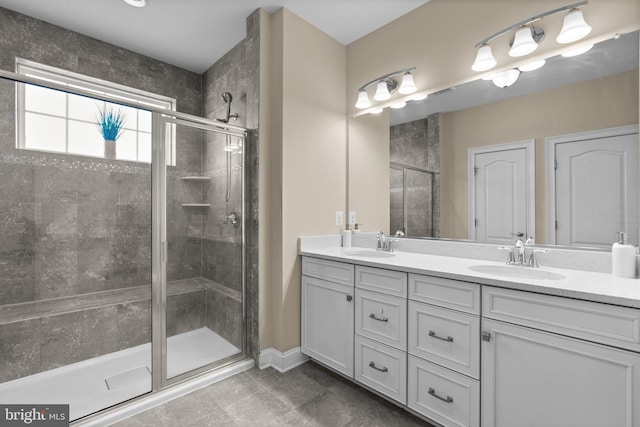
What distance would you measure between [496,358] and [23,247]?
2.84 m

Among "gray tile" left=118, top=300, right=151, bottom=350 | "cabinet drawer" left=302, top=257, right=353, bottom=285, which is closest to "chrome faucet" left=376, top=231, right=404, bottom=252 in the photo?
"cabinet drawer" left=302, top=257, right=353, bottom=285

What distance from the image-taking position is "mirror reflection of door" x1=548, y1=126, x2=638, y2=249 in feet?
4.82

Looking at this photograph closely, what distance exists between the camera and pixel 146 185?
6.63ft

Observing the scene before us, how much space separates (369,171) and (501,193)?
1.05m

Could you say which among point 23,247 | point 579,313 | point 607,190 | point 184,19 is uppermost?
point 184,19

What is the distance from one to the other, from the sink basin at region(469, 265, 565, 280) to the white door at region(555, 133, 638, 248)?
0.81ft

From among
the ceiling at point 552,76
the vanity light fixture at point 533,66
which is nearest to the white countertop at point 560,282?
the ceiling at point 552,76

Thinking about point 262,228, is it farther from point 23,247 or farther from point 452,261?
point 23,247

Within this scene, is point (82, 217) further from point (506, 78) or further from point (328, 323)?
point (506, 78)

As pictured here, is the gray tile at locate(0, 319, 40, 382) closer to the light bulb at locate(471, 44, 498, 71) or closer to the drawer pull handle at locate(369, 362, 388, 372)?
the drawer pull handle at locate(369, 362, 388, 372)

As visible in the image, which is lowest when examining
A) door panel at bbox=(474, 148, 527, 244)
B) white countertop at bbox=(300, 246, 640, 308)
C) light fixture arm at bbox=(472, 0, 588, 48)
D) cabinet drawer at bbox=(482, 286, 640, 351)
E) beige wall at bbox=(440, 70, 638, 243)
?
cabinet drawer at bbox=(482, 286, 640, 351)

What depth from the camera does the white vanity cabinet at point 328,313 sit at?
1957 mm

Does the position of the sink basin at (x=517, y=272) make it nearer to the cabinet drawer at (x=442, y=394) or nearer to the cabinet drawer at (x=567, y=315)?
the cabinet drawer at (x=567, y=315)

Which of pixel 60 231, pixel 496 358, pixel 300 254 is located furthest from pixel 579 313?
pixel 60 231
